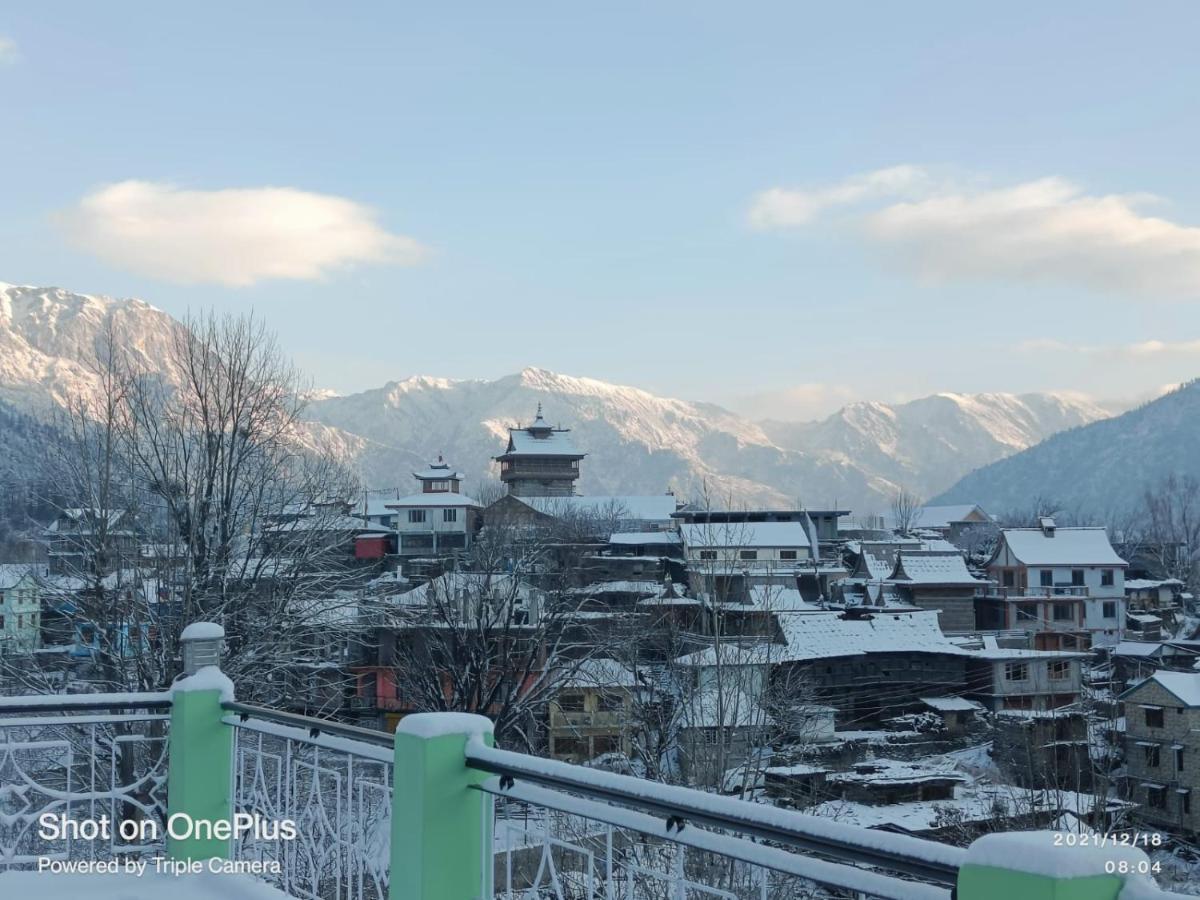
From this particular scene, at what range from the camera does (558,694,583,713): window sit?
26.6 metres

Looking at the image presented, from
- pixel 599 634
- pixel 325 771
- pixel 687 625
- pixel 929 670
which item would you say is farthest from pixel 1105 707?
pixel 325 771

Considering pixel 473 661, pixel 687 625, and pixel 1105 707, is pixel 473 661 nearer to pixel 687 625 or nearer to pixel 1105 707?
pixel 687 625

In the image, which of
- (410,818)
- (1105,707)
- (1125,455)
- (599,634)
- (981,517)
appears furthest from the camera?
(1125,455)

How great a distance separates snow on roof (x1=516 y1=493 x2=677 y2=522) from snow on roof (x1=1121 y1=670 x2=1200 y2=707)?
33.5 m

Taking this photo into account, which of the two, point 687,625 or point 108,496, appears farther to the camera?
point 687,625

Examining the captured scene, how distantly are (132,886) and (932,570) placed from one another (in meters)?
41.4

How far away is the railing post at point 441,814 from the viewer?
366 cm

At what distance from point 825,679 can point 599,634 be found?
28.5ft

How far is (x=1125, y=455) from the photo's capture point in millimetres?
158000

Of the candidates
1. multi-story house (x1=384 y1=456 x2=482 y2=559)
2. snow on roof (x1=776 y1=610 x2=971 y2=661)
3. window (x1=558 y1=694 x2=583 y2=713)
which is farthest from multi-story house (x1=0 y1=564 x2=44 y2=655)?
multi-story house (x1=384 y1=456 x2=482 y2=559)

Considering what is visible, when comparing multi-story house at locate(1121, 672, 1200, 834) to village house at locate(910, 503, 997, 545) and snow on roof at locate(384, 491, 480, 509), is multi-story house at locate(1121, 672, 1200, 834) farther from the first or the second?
village house at locate(910, 503, 997, 545)

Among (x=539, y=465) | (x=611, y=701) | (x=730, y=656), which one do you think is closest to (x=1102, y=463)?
(x=539, y=465)

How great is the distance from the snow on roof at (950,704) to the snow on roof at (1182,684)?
6.50m

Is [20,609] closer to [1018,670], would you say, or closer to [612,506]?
[1018,670]
